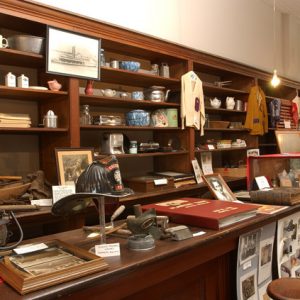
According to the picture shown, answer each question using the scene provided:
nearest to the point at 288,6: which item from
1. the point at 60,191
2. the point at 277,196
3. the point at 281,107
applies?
the point at 281,107

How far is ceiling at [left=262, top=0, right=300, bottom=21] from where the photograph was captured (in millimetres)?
5398

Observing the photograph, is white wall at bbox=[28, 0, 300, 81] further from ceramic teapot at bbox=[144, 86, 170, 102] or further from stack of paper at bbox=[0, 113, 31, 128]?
stack of paper at bbox=[0, 113, 31, 128]

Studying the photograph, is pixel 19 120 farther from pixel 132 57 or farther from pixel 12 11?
pixel 132 57

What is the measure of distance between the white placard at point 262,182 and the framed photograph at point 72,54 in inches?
60.2

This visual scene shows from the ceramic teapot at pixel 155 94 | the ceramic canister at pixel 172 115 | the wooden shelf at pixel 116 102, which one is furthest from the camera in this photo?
the ceramic canister at pixel 172 115

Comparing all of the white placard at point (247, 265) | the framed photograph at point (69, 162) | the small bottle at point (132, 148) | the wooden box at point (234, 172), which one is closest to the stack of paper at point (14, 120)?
the framed photograph at point (69, 162)

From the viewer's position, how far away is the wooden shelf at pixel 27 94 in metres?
2.52

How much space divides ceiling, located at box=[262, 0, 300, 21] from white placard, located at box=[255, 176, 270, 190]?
391 centimetres

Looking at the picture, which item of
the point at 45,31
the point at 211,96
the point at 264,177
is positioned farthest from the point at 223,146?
the point at 45,31

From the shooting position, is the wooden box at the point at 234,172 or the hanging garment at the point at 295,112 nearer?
the wooden box at the point at 234,172

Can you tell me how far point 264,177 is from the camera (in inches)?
101

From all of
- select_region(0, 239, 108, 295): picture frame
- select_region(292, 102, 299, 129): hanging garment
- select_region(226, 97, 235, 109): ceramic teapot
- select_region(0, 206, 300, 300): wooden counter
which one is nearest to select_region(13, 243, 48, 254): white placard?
select_region(0, 239, 108, 295): picture frame

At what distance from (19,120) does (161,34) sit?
186 cm

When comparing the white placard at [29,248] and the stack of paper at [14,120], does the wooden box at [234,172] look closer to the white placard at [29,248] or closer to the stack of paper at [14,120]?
the stack of paper at [14,120]
